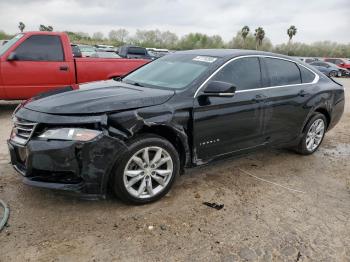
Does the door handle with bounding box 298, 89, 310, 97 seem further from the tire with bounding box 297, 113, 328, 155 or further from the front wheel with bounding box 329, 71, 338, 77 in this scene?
the front wheel with bounding box 329, 71, 338, 77

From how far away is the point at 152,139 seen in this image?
10.9 feet

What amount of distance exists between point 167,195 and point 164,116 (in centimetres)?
93

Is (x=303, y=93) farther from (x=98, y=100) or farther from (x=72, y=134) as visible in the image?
(x=72, y=134)

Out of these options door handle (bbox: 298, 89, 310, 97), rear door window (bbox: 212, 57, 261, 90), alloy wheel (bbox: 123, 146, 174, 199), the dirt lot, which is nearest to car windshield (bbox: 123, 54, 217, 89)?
rear door window (bbox: 212, 57, 261, 90)

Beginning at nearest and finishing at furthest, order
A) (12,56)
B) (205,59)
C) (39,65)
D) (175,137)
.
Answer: (175,137), (205,59), (12,56), (39,65)

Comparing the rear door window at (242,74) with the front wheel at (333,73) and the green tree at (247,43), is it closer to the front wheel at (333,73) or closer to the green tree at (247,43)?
the front wheel at (333,73)

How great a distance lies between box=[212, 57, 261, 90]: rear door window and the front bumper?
4.99 ft

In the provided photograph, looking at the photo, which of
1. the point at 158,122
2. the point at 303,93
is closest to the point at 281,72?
the point at 303,93

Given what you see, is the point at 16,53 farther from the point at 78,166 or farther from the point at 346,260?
the point at 346,260

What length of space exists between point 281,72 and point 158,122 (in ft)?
7.18

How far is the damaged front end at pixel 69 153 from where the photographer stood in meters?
2.97

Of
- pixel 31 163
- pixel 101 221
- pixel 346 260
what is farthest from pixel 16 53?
pixel 346 260

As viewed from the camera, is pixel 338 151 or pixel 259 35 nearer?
pixel 338 151

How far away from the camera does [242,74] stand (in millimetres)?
4129
